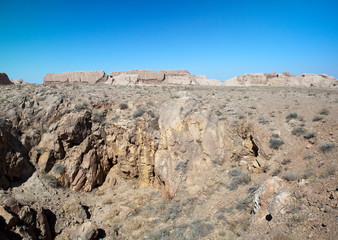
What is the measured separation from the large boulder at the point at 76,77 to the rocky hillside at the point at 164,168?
12.9 m

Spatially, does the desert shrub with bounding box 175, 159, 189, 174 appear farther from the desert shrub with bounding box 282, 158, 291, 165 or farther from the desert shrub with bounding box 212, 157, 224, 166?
the desert shrub with bounding box 282, 158, 291, 165

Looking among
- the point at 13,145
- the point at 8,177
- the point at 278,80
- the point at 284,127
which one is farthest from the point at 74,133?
the point at 278,80

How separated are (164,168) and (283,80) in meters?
31.5

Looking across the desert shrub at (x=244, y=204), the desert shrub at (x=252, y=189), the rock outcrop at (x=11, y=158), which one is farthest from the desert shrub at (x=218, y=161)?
the rock outcrop at (x=11, y=158)

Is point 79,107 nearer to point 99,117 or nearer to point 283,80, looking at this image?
point 99,117

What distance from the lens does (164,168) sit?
1146 centimetres

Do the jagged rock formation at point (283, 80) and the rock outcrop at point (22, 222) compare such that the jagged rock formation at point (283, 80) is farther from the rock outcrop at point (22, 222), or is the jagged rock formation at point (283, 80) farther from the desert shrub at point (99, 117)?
the rock outcrop at point (22, 222)

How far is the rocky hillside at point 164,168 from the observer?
670cm

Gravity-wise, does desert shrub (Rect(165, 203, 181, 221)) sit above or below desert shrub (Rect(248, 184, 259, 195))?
below

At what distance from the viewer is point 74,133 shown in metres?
11.7

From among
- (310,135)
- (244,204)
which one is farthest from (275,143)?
(244,204)

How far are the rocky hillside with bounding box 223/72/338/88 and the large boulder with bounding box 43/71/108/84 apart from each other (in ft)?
74.0

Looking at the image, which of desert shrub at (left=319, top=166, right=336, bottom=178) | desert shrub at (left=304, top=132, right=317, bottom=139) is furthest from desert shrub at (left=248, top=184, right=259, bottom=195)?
desert shrub at (left=304, top=132, right=317, bottom=139)

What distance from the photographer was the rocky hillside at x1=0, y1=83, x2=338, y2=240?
6.70m
